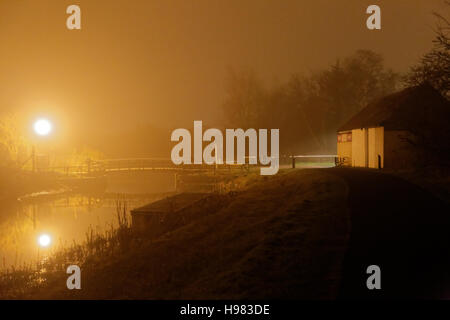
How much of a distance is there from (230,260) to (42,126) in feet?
105

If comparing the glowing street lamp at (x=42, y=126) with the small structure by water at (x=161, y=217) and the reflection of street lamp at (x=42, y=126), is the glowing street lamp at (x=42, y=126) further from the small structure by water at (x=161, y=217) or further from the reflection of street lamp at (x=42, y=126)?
the small structure by water at (x=161, y=217)

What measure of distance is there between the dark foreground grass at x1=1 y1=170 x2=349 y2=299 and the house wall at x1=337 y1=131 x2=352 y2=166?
17.7 m

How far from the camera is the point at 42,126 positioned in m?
37.6

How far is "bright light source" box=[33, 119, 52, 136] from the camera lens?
123 ft

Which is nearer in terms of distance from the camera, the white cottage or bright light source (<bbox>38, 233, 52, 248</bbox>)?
the white cottage

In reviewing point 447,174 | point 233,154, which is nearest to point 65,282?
point 447,174

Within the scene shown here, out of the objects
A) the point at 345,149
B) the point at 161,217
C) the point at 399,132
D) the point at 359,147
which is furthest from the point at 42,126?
the point at 399,132

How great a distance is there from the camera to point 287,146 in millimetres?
60156

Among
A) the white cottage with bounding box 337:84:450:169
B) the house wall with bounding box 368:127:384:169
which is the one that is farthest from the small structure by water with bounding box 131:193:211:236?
the house wall with bounding box 368:127:384:169

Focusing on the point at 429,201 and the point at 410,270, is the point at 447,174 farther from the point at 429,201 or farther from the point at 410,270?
the point at 410,270

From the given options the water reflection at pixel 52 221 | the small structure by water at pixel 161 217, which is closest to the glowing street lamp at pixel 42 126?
the water reflection at pixel 52 221

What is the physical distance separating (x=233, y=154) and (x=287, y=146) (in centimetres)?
1007

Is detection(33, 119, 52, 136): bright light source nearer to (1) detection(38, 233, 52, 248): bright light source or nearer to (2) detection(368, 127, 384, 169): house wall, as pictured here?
(1) detection(38, 233, 52, 248): bright light source

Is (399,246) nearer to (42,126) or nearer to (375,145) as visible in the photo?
(375,145)
